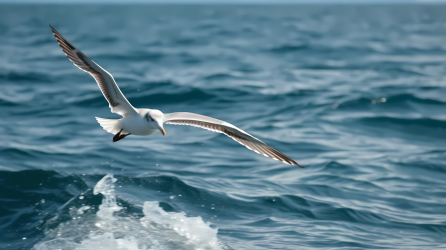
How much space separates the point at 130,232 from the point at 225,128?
2074mm

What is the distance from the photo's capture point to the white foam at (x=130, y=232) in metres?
7.46

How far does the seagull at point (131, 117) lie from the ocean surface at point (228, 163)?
4.88 ft

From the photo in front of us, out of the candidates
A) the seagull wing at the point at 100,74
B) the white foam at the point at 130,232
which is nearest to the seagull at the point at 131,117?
the seagull wing at the point at 100,74

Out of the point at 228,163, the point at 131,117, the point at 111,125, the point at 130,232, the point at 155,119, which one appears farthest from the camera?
the point at 228,163

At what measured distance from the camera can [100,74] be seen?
7.24 metres

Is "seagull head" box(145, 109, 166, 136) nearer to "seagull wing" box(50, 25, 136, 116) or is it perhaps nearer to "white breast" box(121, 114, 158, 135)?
"white breast" box(121, 114, 158, 135)

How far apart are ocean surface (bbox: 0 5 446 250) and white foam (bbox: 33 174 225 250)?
0.09 ft

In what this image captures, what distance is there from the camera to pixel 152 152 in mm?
11523

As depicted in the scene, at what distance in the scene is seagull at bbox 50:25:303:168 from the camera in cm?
705

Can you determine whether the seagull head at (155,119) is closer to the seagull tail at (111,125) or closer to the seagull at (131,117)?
the seagull at (131,117)

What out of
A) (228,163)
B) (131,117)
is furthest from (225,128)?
(228,163)

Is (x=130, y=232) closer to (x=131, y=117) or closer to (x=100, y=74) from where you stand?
(x=131, y=117)

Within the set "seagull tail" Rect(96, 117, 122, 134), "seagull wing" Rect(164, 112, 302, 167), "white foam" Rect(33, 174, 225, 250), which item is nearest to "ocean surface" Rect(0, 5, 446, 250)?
"white foam" Rect(33, 174, 225, 250)

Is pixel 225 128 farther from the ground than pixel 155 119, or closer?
farther from the ground
